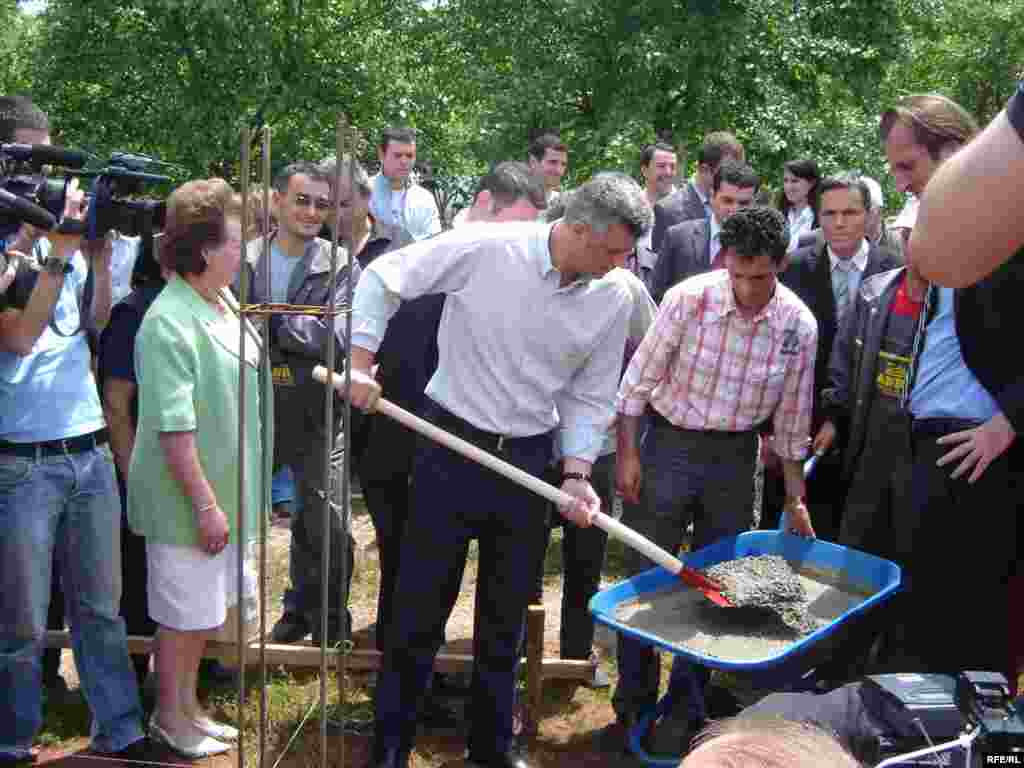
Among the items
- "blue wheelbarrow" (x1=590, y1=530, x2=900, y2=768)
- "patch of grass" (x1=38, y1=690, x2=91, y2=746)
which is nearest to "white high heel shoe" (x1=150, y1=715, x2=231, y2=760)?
"patch of grass" (x1=38, y1=690, x2=91, y2=746)

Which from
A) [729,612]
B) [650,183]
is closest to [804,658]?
[729,612]

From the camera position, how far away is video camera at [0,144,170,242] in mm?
3307

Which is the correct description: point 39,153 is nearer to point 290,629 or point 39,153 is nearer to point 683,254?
point 290,629

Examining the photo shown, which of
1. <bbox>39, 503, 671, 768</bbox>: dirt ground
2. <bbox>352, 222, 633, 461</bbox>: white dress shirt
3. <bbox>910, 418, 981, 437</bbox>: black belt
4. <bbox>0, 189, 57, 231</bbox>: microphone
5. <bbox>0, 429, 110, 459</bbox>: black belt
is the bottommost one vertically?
<bbox>39, 503, 671, 768</bbox>: dirt ground

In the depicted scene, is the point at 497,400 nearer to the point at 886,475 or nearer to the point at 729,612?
the point at 729,612

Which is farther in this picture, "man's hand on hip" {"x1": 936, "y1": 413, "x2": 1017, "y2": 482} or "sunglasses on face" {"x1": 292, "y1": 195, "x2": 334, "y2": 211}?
"sunglasses on face" {"x1": 292, "y1": 195, "x2": 334, "y2": 211}

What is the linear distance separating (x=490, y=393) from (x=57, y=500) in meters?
1.43

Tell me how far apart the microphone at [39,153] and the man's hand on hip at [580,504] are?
179 cm

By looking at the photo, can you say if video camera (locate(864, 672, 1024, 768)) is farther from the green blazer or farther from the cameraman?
the cameraman

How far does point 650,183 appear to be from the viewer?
7492mm

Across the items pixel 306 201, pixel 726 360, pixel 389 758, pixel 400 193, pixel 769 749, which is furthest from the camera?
pixel 400 193

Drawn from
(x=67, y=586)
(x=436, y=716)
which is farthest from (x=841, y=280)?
(x=67, y=586)

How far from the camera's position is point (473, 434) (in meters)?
3.79

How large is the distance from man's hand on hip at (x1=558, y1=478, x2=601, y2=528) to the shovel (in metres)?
0.03
